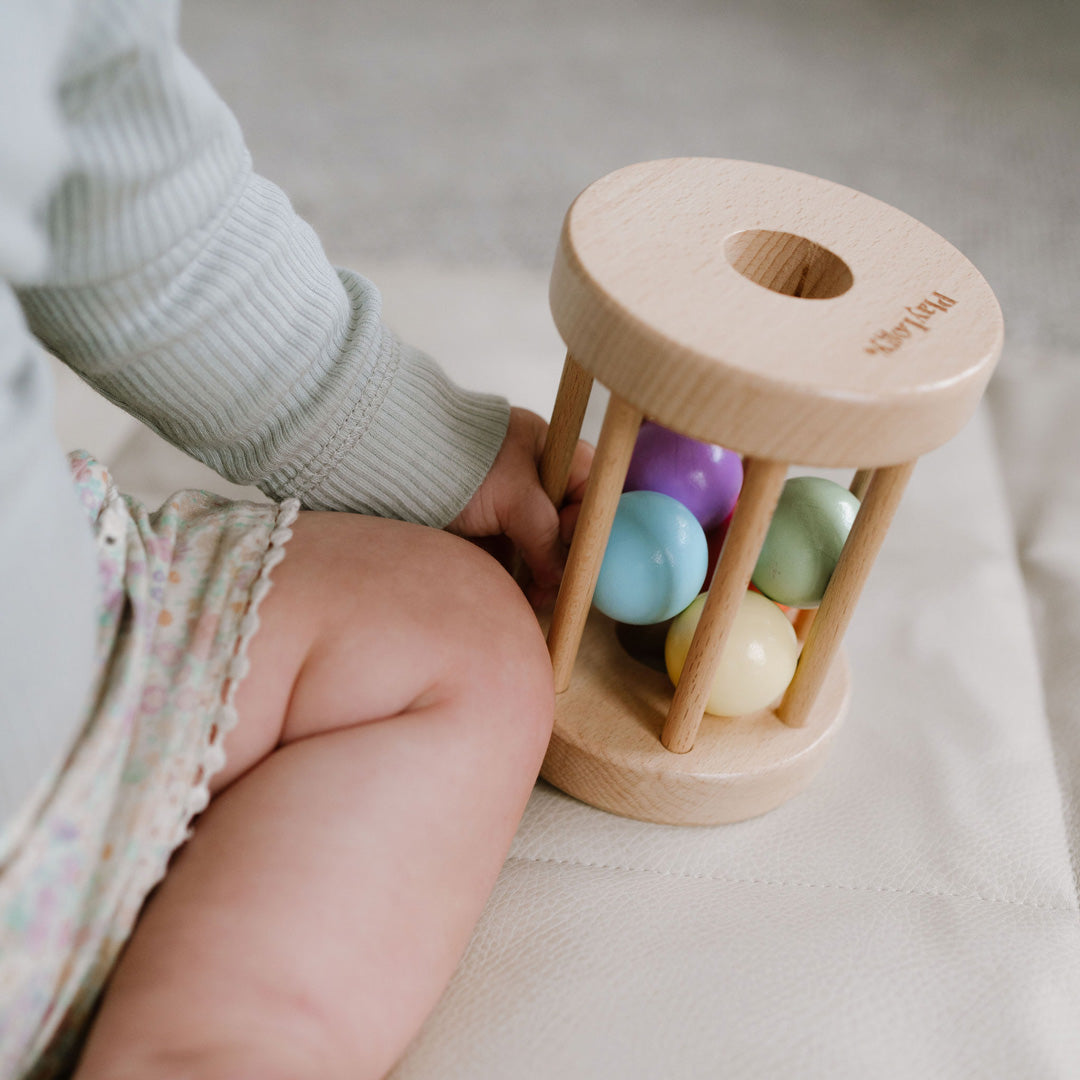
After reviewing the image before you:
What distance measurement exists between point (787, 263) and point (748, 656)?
0.72 ft

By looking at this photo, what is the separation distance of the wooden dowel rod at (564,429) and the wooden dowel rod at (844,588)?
0.55 feet

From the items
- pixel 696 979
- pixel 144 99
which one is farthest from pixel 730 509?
pixel 144 99

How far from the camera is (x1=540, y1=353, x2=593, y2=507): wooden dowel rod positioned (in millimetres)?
626

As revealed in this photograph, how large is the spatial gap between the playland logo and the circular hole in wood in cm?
5

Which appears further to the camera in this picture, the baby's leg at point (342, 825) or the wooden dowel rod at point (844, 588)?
the wooden dowel rod at point (844, 588)

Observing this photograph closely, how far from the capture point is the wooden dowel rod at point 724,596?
1.71ft

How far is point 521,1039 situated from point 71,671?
0.27 meters

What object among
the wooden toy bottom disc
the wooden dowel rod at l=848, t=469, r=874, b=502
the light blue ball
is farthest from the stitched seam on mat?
the wooden dowel rod at l=848, t=469, r=874, b=502

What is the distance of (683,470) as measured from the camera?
694mm

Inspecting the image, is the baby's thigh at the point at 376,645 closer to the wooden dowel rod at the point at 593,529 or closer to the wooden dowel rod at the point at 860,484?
the wooden dowel rod at the point at 593,529

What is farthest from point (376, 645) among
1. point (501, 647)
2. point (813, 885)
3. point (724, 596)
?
point (813, 885)

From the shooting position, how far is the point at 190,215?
54 cm

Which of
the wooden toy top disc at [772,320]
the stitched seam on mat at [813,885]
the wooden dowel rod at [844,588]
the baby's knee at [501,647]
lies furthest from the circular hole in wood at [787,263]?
the stitched seam on mat at [813,885]

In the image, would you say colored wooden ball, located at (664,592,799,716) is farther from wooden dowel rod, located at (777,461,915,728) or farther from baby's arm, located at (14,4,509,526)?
baby's arm, located at (14,4,509,526)
